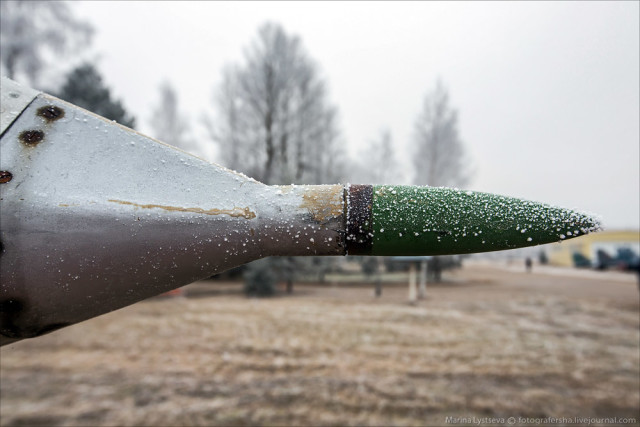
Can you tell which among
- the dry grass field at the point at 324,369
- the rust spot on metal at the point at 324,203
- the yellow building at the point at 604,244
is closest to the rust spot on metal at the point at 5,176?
the rust spot on metal at the point at 324,203

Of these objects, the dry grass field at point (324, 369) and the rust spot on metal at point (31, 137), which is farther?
the dry grass field at point (324, 369)

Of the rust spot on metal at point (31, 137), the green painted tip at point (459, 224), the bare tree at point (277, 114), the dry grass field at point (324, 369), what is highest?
the bare tree at point (277, 114)

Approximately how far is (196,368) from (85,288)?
4235mm

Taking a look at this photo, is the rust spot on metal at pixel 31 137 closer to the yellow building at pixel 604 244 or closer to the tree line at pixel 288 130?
the tree line at pixel 288 130

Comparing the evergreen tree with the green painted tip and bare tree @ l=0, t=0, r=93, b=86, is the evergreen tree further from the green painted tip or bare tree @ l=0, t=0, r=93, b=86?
the green painted tip

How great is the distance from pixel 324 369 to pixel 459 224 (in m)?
4.21

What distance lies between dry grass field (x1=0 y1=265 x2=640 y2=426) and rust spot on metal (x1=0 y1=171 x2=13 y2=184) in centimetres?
128

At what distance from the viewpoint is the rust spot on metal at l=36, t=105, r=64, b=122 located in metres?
1.09

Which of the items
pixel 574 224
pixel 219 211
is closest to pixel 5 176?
pixel 219 211

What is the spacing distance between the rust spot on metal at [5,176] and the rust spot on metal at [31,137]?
0.32 feet

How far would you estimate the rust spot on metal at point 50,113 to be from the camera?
109 centimetres

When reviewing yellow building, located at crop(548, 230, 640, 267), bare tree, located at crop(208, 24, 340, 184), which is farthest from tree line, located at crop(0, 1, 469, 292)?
yellow building, located at crop(548, 230, 640, 267)

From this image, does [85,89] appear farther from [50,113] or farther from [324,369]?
[50,113]

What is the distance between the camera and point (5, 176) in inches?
38.2
